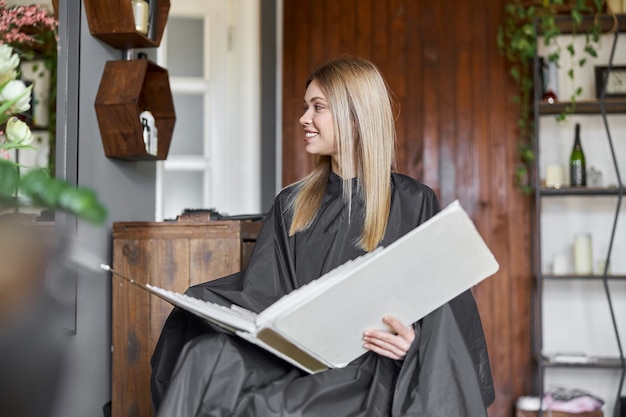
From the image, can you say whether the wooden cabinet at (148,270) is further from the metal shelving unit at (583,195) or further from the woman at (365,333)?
the metal shelving unit at (583,195)

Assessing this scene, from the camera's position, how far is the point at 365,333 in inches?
68.1

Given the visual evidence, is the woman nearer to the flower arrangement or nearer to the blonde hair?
the blonde hair

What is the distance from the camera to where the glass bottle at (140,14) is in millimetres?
2648

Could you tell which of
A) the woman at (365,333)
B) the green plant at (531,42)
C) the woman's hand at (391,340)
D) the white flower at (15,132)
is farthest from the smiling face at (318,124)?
the green plant at (531,42)

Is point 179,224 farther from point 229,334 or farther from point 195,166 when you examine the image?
point 195,166

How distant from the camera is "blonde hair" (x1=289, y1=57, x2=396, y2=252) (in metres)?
2.22

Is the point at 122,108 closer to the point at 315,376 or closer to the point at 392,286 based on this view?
the point at 315,376

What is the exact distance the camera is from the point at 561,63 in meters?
4.40

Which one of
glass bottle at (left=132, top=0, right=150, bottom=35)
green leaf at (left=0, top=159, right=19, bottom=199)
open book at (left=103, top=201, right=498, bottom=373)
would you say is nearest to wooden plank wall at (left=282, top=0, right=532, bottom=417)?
glass bottle at (left=132, top=0, right=150, bottom=35)

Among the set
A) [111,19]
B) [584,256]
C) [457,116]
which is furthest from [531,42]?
[111,19]

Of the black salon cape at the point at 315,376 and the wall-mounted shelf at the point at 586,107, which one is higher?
the wall-mounted shelf at the point at 586,107

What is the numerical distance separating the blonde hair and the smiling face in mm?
21

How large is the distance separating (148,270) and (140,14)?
0.88 metres

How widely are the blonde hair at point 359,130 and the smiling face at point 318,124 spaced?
21 mm
